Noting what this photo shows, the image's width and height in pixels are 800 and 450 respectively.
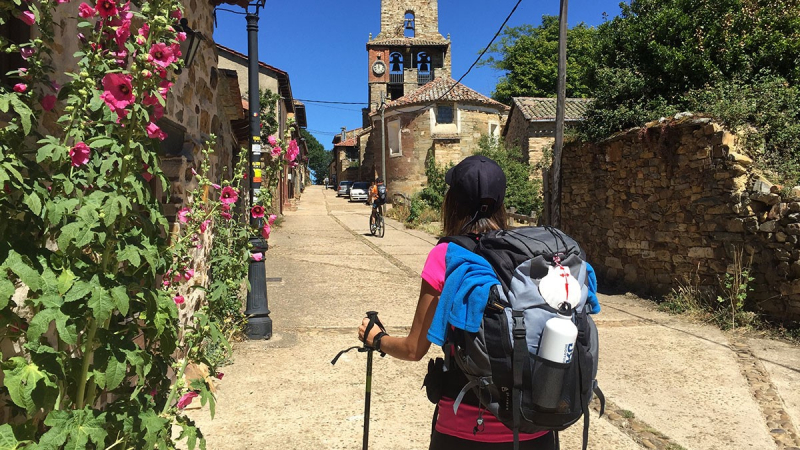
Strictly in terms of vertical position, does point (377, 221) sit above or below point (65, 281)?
below

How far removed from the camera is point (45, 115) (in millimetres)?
2139

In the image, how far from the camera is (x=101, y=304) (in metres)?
1.58

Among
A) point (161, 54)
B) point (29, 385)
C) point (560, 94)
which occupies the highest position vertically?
point (560, 94)

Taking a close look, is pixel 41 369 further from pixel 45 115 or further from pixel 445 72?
pixel 445 72

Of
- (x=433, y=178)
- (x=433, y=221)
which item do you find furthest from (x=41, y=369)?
(x=433, y=178)

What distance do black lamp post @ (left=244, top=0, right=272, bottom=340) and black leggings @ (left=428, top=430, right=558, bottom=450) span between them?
12.1 feet

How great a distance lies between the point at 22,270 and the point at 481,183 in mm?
1356

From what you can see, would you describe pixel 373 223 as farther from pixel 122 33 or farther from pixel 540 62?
pixel 540 62

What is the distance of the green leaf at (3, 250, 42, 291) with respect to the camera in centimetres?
151

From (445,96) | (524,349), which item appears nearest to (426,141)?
(445,96)

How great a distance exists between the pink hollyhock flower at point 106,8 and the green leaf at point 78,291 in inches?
32.3

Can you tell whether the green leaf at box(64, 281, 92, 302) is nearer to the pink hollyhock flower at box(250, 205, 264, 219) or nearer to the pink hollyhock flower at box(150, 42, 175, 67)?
the pink hollyhock flower at box(150, 42, 175, 67)

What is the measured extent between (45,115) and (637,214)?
7.62 metres

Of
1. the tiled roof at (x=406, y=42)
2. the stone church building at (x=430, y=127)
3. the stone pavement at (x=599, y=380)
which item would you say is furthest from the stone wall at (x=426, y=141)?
the stone pavement at (x=599, y=380)
